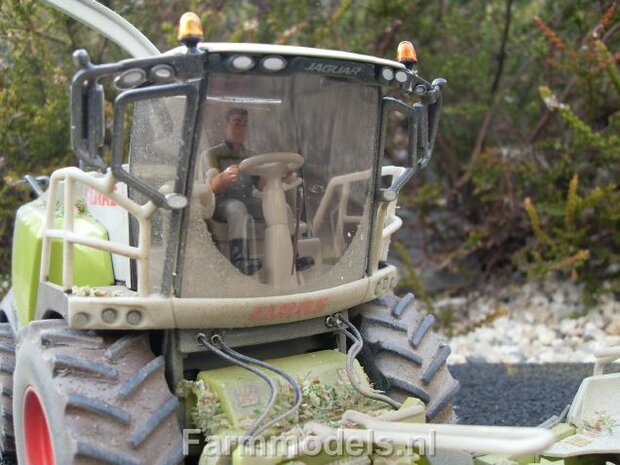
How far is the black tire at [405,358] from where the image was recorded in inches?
166

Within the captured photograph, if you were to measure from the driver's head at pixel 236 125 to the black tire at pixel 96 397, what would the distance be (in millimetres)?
1004

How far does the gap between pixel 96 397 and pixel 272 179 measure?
1.20 metres

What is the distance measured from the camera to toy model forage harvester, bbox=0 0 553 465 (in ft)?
11.0

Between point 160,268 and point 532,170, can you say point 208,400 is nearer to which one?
point 160,268

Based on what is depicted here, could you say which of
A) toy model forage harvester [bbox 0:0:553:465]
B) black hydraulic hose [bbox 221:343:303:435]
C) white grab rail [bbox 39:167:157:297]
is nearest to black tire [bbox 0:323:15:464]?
toy model forage harvester [bbox 0:0:553:465]

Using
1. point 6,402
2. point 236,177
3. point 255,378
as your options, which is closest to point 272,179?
point 236,177

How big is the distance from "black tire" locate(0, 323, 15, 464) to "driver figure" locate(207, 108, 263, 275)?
1589 mm

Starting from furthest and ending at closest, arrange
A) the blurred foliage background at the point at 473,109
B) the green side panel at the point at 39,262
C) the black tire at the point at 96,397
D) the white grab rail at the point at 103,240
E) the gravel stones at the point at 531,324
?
the gravel stones at the point at 531,324
the blurred foliage background at the point at 473,109
the green side panel at the point at 39,262
the white grab rail at the point at 103,240
the black tire at the point at 96,397

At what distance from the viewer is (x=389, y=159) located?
1061 centimetres

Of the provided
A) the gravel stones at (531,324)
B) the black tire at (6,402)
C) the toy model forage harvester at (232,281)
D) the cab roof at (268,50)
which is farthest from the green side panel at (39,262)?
the gravel stones at (531,324)

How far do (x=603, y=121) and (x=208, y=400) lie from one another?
6941mm

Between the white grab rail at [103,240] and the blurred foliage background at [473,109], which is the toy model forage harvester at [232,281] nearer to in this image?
the white grab rail at [103,240]

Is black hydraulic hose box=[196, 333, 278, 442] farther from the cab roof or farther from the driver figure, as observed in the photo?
the cab roof

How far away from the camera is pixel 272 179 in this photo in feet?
12.4
